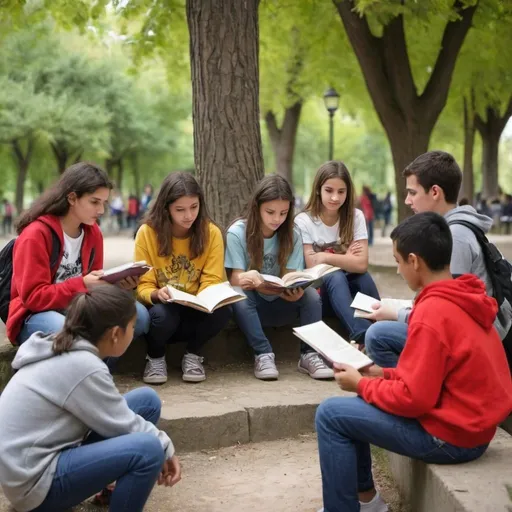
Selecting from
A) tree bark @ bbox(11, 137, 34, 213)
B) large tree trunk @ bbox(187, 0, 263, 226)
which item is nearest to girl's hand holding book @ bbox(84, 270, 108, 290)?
large tree trunk @ bbox(187, 0, 263, 226)

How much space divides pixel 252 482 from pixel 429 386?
141 centimetres

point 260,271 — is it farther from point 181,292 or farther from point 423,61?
point 423,61

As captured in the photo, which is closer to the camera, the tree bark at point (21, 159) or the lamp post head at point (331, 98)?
the lamp post head at point (331, 98)

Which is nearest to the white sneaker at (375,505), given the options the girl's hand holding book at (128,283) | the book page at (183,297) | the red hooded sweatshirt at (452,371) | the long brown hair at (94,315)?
the red hooded sweatshirt at (452,371)

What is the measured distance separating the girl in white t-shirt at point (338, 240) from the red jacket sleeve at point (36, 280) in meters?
1.77

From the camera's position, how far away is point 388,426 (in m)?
2.96

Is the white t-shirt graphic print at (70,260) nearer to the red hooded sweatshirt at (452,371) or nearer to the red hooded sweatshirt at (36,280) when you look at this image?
the red hooded sweatshirt at (36,280)

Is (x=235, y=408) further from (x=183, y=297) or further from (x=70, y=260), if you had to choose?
(x=70, y=260)

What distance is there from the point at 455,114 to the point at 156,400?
19292 mm

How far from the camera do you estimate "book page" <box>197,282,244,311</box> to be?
14.8 ft

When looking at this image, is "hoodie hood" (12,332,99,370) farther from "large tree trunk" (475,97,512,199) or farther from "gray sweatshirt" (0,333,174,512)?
"large tree trunk" (475,97,512,199)

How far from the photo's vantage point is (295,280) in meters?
4.67

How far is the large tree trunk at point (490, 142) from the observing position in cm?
2209

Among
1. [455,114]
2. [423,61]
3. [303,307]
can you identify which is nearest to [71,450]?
[303,307]
